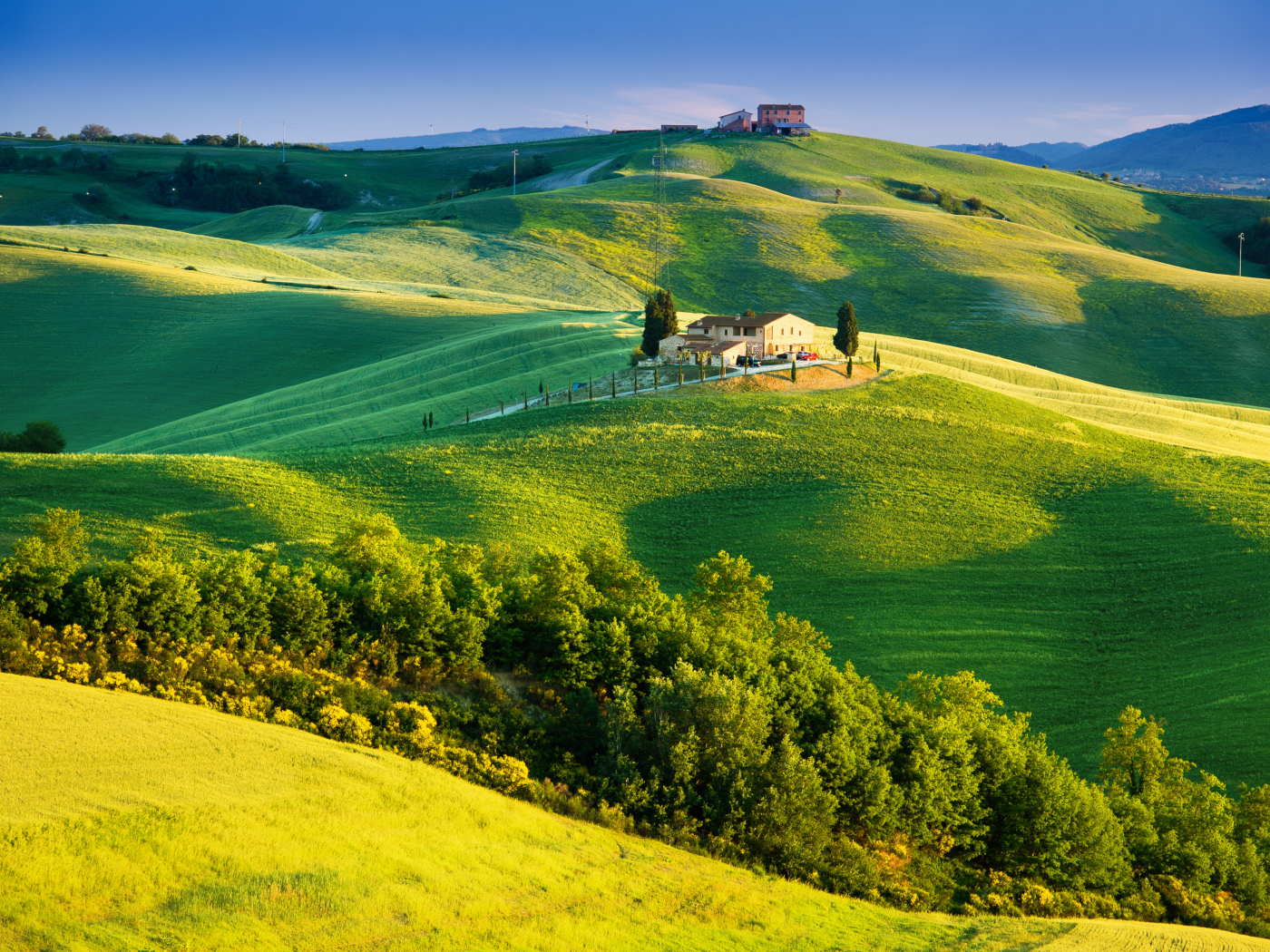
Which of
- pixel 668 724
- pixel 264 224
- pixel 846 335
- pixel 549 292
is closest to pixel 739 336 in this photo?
pixel 846 335

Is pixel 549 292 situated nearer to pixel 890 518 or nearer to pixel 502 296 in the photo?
pixel 502 296

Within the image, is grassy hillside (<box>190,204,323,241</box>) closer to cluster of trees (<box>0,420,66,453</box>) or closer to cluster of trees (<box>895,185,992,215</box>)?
cluster of trees (<box>895,185,992,215</box>)

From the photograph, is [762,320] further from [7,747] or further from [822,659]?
[7,747]

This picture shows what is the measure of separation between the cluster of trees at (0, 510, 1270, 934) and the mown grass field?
168 cm

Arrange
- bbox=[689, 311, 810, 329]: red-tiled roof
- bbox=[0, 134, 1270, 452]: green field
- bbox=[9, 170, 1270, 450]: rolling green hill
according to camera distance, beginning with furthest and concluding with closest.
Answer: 1. bbox=[9, 170, 1270, 450]: rolling green hill
2. bbox=[0, 134, 1270, 452]: green field
3. bbox=[689, 311, 810, 329]: red-tiled roof

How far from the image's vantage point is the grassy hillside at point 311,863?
18219mm

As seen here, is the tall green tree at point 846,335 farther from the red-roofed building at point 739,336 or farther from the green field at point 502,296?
the green field at point 502,296

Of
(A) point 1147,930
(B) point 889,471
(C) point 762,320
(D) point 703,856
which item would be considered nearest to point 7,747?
(D) point 703,856

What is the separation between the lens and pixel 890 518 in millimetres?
52938

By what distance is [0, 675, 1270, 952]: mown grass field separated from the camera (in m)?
18.2

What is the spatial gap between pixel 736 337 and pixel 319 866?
60.1m

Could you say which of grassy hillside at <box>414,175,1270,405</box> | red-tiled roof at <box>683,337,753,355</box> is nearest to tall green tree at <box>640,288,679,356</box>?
red-tiled roof at <box>683,337,753,355</box>

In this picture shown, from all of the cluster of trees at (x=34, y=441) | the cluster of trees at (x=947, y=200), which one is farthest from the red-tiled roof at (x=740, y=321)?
the cluster of trees at (x=947, y=200)

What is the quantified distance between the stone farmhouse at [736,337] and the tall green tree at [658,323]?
58 centimetres
